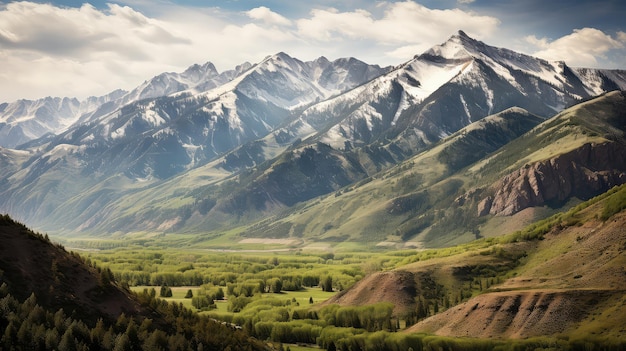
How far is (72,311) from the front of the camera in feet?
540

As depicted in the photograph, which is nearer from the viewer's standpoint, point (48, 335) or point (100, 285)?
point (48, 335)

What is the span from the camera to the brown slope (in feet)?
542

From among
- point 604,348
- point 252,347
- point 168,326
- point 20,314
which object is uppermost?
point 20,314

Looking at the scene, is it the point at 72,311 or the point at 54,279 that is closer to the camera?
the point at 72,311

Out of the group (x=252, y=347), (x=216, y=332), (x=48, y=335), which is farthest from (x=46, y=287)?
(x=252, y=347)

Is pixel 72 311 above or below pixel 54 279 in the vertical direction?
below

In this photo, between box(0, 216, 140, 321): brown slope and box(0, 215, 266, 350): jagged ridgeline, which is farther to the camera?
box(0, 216, 140, 321): brown slope

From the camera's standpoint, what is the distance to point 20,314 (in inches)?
5930

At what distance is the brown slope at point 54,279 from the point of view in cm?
16525

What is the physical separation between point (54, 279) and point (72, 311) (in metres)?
12.2

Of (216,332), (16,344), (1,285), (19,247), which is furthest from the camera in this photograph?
(216,332)

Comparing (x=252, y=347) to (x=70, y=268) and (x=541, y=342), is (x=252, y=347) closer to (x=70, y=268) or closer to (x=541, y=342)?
(x=70, y=268)

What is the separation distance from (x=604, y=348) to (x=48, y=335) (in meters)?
143

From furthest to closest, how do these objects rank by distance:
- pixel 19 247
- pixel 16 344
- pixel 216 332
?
pixel 216 332 < pixel 19 247 < pixel 16 344
